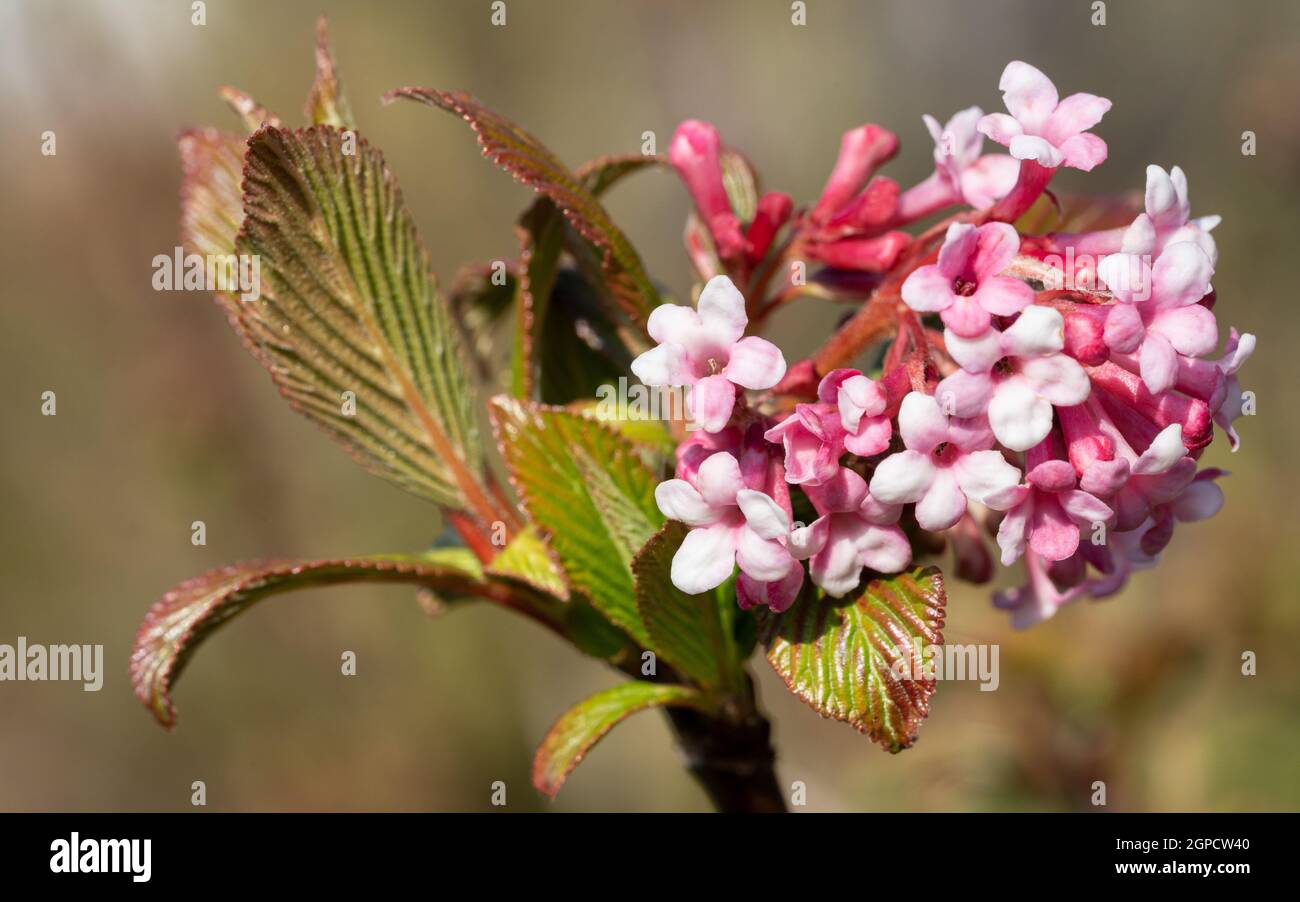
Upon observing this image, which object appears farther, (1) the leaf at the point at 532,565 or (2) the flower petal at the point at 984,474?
(1) the leaf at the point at 532,565

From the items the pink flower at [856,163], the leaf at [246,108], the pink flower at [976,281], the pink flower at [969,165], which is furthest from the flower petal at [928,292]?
the leaf at [246,108]

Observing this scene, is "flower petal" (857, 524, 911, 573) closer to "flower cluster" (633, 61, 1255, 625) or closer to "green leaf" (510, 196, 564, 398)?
"flower cluster" (633, 61, 1255, 625)

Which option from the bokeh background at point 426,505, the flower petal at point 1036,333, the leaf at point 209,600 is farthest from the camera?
the bokeh background at point 426,505

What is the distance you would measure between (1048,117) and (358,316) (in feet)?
2.35

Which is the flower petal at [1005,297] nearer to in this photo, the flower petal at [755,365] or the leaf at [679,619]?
the flower petal at [755,365]

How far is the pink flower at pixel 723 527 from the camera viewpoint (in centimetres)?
83

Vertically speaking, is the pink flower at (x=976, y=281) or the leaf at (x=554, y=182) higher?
the leaf at (x=554, y=182)

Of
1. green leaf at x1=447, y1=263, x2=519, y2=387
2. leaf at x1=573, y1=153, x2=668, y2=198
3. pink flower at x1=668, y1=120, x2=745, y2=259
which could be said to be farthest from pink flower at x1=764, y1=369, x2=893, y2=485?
green leaf at x1=447, y1=263, x2=519, y2=387

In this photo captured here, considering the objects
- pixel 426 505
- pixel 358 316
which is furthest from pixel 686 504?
pixel 426 505

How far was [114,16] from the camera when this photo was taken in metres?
3.49

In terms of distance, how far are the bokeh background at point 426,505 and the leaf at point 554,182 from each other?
200 cm
